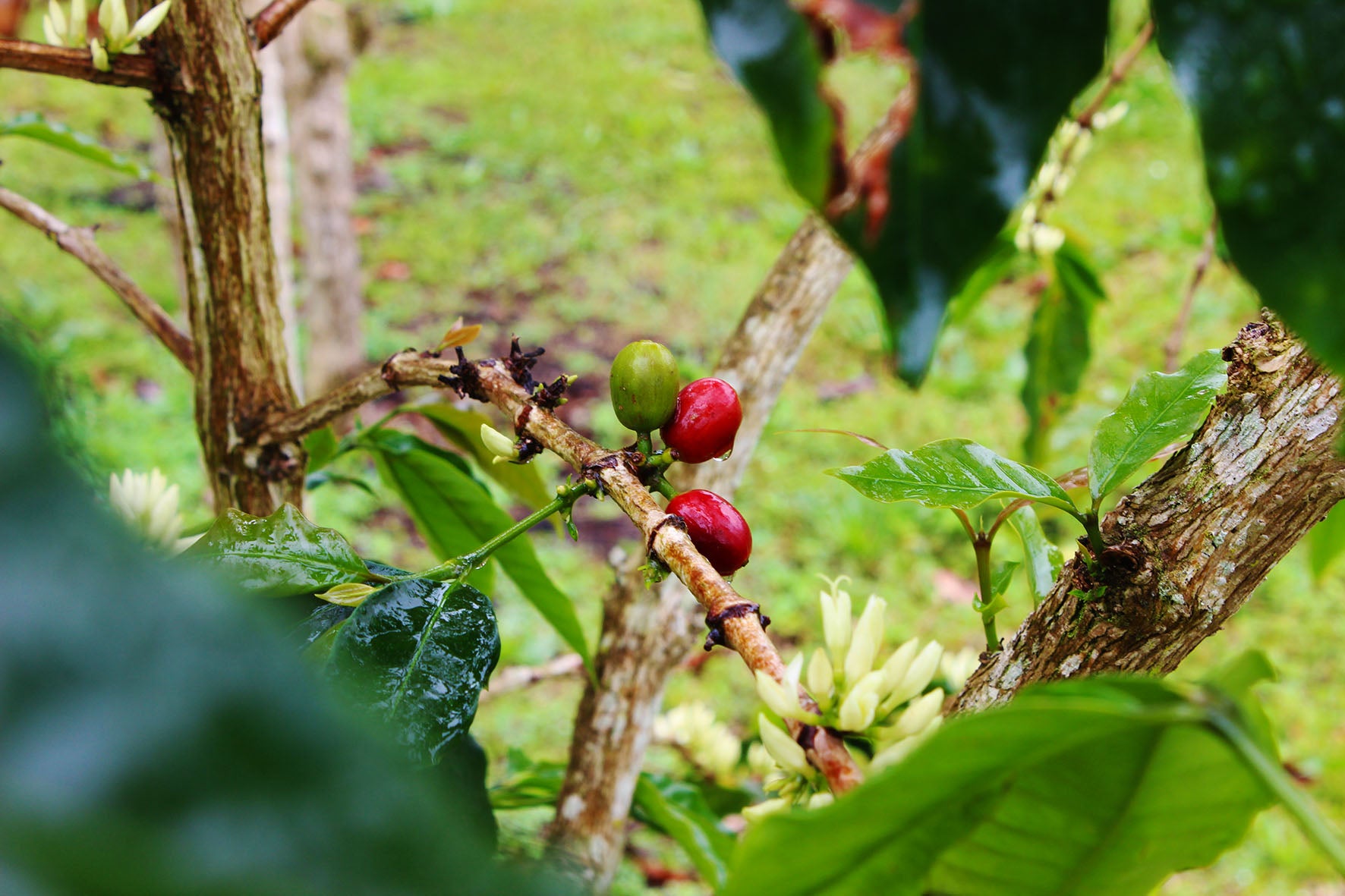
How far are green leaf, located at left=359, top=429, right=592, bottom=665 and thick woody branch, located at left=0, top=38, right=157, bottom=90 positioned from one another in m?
0.32

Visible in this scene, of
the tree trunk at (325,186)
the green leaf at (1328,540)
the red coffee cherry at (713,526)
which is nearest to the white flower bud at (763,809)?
the red coffee cherry at (713,526)

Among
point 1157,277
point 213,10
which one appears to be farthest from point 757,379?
point 1157,277

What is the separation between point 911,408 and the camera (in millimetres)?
3047

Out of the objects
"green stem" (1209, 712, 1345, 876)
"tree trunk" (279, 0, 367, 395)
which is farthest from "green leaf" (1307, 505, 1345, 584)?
"tree trunk" (279, 0, 367, 395)

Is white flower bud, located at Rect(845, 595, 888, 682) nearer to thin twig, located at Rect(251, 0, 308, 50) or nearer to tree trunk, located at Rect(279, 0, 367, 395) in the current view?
thin twig, located at Rect(251, 0, 308, 50)

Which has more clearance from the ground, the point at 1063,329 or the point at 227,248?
the point at 227,248

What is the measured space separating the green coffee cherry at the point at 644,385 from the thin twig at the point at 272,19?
0.43 meters

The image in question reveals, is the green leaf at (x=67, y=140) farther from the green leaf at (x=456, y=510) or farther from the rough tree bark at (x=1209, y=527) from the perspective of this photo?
the rough tree bark at (x=1209, y=527)

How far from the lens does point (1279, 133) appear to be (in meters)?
0.22

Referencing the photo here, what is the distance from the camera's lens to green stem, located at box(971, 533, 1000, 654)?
23.3 inches

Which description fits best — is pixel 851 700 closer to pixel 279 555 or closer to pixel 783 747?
pixel 783 747

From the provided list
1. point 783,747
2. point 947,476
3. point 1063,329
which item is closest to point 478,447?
point 947,476

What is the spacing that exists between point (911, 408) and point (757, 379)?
2.03 m

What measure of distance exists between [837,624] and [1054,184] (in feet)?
3.56
